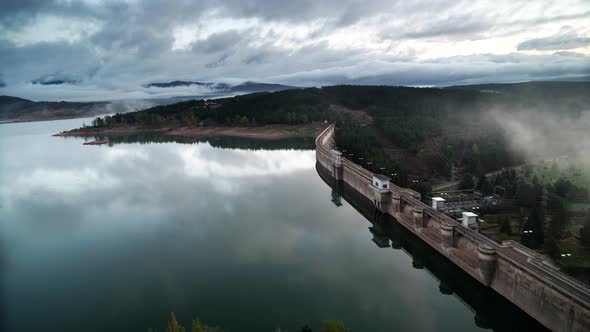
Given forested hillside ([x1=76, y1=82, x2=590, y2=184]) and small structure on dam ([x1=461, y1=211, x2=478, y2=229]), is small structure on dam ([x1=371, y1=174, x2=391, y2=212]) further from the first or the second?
forested hillside ([x1=76, y1=82, x2=590, y2=184])

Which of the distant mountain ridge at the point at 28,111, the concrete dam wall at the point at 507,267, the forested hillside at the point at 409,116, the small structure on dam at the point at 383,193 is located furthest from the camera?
the distant mountain ridge at the point at 28,111

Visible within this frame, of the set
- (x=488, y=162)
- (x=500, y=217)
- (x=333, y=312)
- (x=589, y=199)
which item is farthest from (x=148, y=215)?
(x=488, y=162)

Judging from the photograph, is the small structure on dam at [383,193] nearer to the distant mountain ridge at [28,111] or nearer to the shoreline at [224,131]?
the shoreline at [224,131]

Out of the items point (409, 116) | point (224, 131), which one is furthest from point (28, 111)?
point (409, 116)

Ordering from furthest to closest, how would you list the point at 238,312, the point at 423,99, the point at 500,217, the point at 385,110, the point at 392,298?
1. the point at 423,99
2. the point at 385,110
3. the point at 500,217
4. the point at 392,298
5. the point at 238,312

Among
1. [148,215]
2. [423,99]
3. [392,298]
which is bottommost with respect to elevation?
[392,298]

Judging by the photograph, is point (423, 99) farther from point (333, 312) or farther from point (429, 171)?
point (333, 312)

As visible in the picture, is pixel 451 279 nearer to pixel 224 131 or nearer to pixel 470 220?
pixel 470 220

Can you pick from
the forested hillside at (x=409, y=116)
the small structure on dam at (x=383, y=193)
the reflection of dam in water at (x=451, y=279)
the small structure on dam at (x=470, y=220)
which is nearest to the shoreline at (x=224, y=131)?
the forested hillside at (x=409, y=116)
